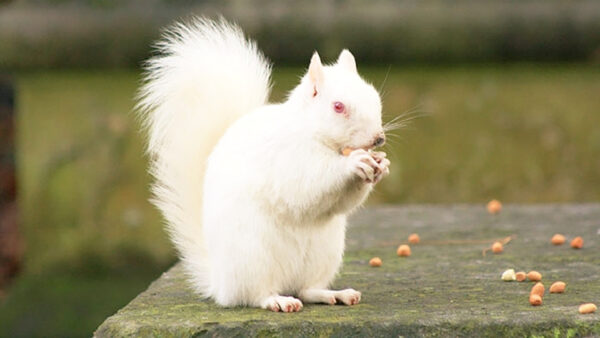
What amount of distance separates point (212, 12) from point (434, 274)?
1.53 metres

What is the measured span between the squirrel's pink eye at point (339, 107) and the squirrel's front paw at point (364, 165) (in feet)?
0.26

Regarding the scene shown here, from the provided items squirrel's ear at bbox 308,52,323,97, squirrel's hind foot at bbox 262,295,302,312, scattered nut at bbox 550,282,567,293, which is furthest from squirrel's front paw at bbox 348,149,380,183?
scattered nut at bbox 550,282,567,293

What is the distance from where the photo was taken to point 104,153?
→ 139 inches

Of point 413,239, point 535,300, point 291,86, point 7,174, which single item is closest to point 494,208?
point 413,239

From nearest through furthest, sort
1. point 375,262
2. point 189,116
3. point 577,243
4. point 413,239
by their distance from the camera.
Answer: point 189,116
point 375,262
point 577,243
point 413,239

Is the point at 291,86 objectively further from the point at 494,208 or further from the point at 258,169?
the point at 258,169

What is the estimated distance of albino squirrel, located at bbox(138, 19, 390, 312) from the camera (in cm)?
179

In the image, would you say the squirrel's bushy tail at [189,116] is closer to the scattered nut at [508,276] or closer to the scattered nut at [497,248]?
the scattered nut at [508,276]

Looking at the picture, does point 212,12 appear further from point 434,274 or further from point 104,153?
point 434,274

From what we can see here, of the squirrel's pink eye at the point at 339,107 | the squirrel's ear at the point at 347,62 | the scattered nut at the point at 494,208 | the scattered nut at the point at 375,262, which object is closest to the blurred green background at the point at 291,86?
the scattered nut at the point at 494,208

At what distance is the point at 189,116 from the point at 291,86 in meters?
1.50

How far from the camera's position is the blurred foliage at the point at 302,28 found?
11.5 ft

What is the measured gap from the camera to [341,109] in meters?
1.79

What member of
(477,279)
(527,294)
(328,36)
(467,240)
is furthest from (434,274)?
(328,36)
